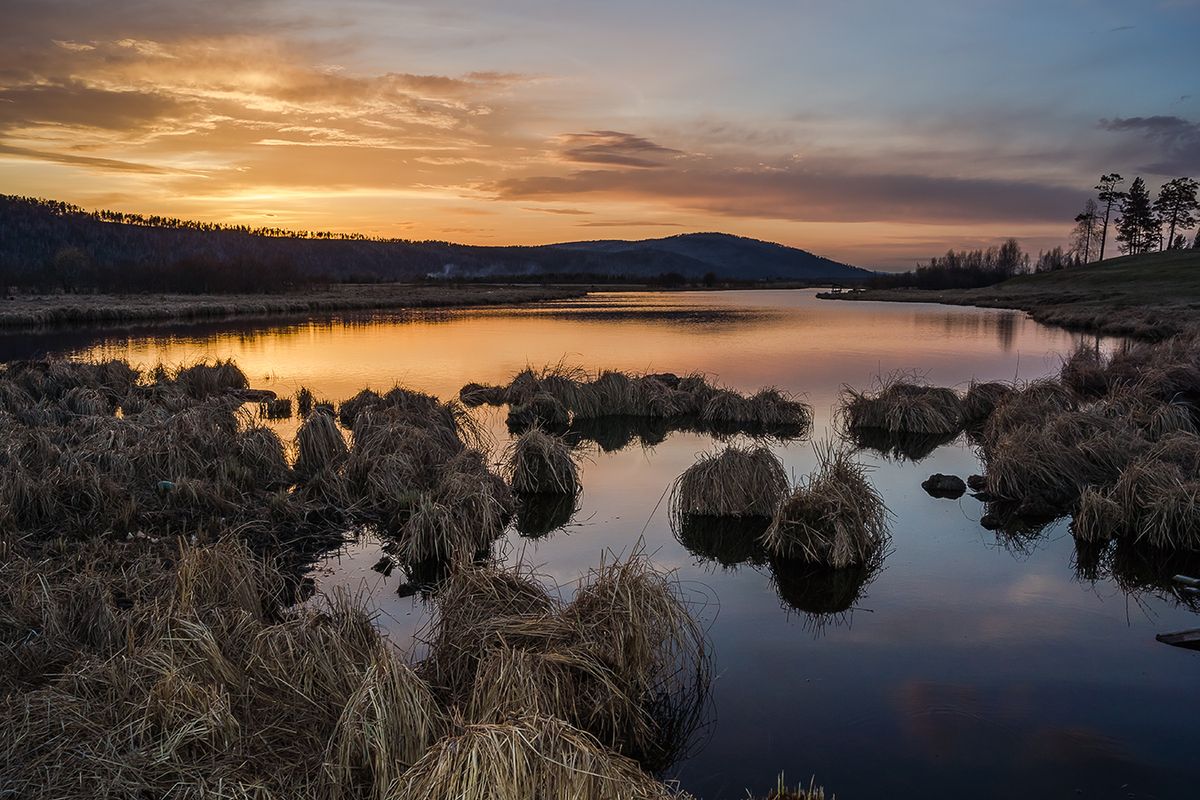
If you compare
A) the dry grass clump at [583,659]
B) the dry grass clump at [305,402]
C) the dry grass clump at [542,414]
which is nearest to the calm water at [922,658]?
the dry grass clump at [583,659]

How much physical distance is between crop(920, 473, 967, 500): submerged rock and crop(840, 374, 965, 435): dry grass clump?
467 centimetres

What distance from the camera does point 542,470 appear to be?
44.3ft

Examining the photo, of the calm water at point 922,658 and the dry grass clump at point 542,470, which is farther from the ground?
the dry grass clump at point 542,470

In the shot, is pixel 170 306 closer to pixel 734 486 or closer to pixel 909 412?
pixel 909 412

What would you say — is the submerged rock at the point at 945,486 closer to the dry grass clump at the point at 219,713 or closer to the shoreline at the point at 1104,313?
the dry grass clump at the point at 219,713

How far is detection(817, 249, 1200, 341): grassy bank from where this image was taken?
132 ft

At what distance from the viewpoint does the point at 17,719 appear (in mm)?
4852

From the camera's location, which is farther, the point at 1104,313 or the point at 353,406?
the point at 1104,313

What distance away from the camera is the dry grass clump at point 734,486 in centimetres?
1183

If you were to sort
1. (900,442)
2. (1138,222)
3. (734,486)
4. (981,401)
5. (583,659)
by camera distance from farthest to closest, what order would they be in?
(1138,222) → (981,401) → (900,442) → (734,486) → (583,659)

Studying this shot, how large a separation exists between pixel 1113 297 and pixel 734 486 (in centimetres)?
5739

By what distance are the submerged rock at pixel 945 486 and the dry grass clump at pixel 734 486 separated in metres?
3.42

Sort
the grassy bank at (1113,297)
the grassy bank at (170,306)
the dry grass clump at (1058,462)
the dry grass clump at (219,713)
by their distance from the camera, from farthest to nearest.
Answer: the grassy bank at (170,306), the grassy bank at (1113,297), the dry grass clump at (1058,462), the dry grass clump at (219,713)

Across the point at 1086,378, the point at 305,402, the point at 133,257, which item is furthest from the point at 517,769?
the point at 133,257
